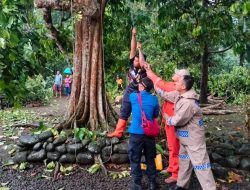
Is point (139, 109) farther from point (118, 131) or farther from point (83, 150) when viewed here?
point (83, 150)

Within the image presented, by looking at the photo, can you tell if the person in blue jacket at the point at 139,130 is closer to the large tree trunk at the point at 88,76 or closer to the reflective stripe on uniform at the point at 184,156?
the reflective stripe on uniform at the point at 184,156

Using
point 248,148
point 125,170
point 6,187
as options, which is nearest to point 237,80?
point 248,148

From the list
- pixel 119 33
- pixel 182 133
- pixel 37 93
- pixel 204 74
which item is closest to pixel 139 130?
pixel 182 133

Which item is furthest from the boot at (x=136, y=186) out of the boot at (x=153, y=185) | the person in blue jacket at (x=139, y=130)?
the boot at (x=153, y=185)

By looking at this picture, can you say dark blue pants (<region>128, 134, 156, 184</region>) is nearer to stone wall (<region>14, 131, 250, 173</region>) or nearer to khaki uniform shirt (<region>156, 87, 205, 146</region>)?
khaki uniform shirt (<region>156, 87, 205, 146</region>)

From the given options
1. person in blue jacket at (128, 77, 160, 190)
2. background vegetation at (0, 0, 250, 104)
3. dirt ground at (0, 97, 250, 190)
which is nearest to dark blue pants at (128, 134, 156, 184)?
person in blue jacket at (128, 77, 160, 190)

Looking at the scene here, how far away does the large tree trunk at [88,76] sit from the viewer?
21.9 ft

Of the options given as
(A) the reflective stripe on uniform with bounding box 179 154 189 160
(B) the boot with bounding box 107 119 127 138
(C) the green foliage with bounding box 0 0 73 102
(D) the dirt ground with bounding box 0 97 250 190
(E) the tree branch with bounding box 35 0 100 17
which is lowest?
(D) the dirt ground with bounding box 0 97 250 190

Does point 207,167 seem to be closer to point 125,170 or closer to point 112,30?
point 125,170

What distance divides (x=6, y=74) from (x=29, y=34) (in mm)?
1700

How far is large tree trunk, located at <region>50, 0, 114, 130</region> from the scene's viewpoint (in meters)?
6.66

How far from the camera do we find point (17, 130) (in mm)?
8625

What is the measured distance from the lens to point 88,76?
668cm

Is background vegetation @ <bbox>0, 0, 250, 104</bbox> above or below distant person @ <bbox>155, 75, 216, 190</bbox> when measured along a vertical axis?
above
